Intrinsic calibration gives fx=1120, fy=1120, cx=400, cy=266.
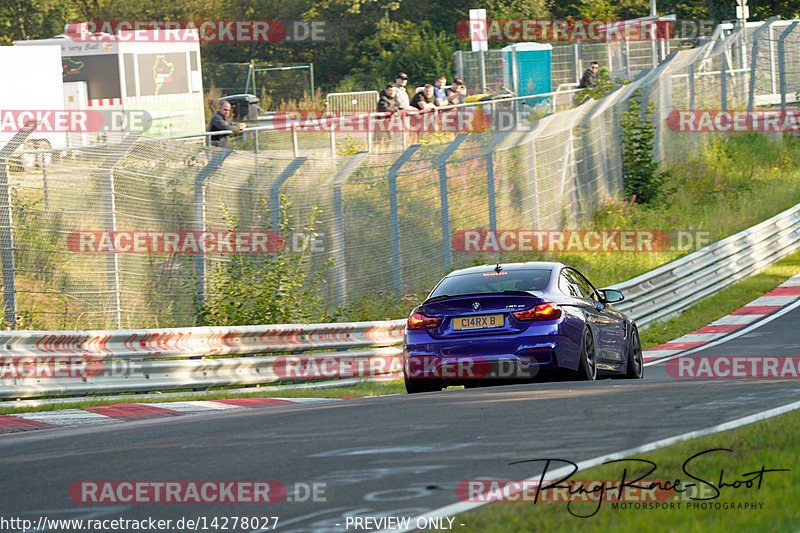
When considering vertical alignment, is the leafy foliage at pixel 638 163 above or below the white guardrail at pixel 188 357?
above

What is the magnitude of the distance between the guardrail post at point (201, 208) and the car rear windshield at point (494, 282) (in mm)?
4011

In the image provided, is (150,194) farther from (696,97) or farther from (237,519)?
(696,97)

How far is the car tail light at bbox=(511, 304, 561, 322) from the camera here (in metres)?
10.6

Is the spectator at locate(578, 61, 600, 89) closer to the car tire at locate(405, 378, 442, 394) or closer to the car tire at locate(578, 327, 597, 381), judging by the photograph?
the car tire at locate(578, 327, 597, 381)

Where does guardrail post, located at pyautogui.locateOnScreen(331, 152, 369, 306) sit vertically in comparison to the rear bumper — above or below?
above

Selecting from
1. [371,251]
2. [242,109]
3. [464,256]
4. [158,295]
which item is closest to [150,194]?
[158,295]

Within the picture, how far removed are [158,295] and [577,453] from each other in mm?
8698

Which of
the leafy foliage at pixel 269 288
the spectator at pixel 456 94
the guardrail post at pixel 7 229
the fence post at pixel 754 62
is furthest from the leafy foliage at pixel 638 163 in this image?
the guardrail post at pixel 7 229

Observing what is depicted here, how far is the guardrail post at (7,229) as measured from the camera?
12453mm

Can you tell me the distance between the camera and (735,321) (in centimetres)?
1877

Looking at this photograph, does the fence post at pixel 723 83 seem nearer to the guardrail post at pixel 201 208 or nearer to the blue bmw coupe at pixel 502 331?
the guardrail post at pixel 201 208

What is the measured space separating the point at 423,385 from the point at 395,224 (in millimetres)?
5982

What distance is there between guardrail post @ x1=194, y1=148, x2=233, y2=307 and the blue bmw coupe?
13.4 feet

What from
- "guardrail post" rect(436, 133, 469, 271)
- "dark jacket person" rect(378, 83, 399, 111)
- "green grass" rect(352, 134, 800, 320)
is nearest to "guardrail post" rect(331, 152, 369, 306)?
"green grass" rect(352, 134, 800, 320)
